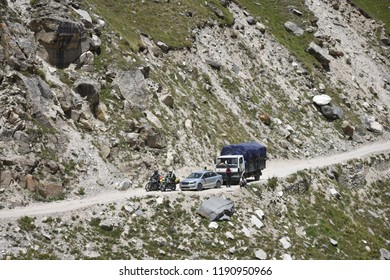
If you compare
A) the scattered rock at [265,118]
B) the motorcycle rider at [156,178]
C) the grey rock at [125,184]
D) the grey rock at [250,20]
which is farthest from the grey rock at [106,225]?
the grey rock at [250,20]

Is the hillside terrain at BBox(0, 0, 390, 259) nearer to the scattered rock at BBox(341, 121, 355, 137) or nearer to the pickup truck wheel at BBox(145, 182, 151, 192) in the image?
the scattered rock at BBox(341, 121, 355, 137)

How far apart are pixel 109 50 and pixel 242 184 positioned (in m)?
17.7

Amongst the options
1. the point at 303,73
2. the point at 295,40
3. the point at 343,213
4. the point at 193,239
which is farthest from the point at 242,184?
the point at 295,40

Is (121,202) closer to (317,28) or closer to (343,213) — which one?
(343,213)

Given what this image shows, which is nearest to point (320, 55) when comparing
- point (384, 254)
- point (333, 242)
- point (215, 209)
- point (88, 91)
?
point (384, 254)

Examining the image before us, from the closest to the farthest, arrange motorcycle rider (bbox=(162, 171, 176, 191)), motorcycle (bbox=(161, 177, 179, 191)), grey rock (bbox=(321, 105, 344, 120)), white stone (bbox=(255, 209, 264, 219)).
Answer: white stone (bbox=(255, 209, 264, 219)), motorcycle (bbox=(161, 177, 179, 191)), motorcycle rider (bbox=(162, 171, 176, 191)), grey rock (bbox=(321, 105, 344, 120))

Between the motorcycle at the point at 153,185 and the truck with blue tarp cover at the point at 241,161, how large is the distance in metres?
6.48

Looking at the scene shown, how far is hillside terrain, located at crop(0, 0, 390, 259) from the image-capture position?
106ft

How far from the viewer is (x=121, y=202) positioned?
110 ft

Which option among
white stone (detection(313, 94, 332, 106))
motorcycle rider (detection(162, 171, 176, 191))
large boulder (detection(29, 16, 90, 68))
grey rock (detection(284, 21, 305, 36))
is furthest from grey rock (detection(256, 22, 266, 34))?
motorcycle rider (detection(162, 171, 176, 191))

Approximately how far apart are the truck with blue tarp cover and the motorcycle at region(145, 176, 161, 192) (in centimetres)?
648

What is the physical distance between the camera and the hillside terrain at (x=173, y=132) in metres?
32.3

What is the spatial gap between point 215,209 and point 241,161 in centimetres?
1003

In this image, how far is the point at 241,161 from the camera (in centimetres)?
4409
